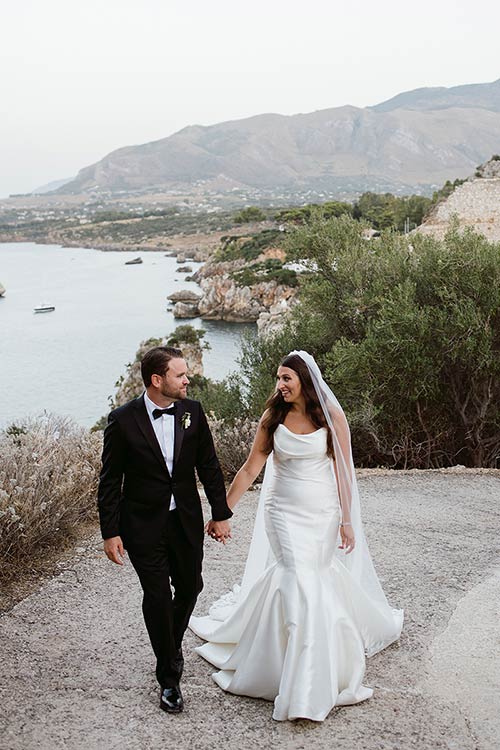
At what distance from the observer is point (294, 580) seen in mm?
4273

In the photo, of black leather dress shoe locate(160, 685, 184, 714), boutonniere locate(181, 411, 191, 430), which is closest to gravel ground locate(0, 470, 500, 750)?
black leather dress shoe locate(160, 685, 184, 714)

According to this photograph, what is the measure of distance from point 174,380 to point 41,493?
128 inches

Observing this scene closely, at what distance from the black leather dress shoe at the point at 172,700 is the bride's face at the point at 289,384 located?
1647mm

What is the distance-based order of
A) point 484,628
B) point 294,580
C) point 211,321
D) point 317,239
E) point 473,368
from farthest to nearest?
point 211,321 < point 317,239 < point 473,368 < point 484,628 < point 294,580

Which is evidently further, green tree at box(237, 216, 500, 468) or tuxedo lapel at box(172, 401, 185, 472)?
green tree at box(237, 216, 500, 468)

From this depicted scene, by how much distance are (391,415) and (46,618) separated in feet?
25.0

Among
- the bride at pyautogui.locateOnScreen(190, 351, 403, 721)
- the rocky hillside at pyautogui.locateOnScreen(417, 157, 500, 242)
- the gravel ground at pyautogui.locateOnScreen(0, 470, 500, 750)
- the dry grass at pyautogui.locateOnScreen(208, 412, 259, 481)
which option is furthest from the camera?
the rocky hillside at pyautogui.locateOnScreen(417, 157, 500, 242)

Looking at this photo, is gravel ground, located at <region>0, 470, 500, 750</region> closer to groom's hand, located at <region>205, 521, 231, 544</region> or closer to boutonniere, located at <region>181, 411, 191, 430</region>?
groom's hand, located at <region>205, 521, 231, 544</region>

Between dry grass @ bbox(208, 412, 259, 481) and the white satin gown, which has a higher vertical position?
the white satin gown

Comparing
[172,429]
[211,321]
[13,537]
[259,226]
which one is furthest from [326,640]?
[259,226]

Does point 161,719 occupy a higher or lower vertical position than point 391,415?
higher

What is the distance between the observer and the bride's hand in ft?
15.0

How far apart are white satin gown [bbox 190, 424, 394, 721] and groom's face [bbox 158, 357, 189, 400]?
0.82 m

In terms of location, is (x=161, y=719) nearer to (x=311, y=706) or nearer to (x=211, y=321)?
(x=311, y=706)
